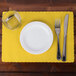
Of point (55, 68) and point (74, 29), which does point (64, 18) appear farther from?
point (55, 68)

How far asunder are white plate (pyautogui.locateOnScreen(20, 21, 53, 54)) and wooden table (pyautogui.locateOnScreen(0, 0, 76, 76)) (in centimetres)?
13

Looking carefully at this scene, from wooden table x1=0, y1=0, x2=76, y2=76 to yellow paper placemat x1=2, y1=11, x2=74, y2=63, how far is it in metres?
0.07

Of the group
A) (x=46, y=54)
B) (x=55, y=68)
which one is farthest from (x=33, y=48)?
(x=55, y=68)

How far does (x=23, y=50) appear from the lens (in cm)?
69

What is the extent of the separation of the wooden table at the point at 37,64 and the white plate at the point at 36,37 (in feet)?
0.42

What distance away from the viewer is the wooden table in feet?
2.45

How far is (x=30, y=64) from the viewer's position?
75 centimetres

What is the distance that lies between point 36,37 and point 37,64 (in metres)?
0.17

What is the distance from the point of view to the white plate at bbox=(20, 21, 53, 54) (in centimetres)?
66

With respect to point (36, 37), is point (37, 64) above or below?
below

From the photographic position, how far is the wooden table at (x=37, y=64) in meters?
0.75

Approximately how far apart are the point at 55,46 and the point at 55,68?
0.49 feet

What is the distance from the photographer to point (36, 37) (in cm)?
68

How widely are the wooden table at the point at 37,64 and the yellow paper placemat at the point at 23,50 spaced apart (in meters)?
0.07
